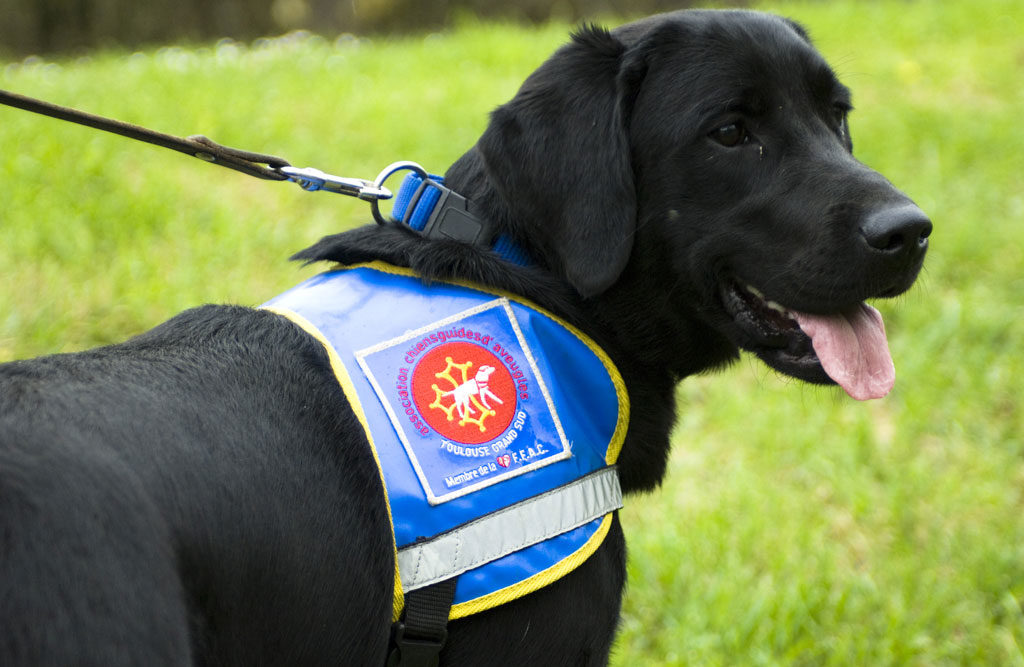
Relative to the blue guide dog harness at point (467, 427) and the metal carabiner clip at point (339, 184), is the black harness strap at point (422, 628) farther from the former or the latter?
the metal carabiner clip at point (339, 184)

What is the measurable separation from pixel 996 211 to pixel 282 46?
6235 millimetres

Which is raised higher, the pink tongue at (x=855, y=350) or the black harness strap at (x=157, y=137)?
the black harness strap at (x=157, y=137)

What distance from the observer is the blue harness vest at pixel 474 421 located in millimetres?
1777

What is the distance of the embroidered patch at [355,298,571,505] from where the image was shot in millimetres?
1815

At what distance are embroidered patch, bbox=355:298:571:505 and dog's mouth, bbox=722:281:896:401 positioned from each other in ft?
1.78

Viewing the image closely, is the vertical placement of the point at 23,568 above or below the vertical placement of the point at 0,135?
above

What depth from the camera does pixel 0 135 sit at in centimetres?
531

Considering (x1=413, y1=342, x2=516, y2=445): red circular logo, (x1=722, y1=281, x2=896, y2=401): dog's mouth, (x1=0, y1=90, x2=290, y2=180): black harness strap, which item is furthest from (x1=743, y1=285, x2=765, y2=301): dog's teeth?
(x1=0, y1=90, x2=290, y2=180): black harness strap

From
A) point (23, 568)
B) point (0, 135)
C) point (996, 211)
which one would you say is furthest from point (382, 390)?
point (996, 211)

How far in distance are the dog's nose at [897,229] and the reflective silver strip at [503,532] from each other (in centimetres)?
77

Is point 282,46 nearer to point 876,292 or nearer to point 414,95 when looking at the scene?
point 414,95

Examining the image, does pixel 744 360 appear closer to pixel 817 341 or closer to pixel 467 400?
pixel 817 341

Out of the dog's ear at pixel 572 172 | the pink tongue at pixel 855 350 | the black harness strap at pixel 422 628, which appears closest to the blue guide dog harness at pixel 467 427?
the black harness strap at pixel 422 628

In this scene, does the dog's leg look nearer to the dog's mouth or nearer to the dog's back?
the dog's back
